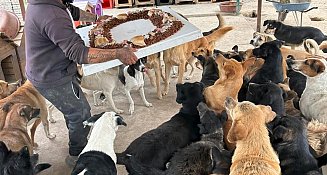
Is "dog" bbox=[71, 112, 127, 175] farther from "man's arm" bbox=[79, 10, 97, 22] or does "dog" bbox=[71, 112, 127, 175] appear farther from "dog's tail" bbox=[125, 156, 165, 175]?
"man's arm" bbox=[79, 10, 97, 22]

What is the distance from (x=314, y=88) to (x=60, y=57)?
2.09m

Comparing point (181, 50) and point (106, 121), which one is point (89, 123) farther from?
point (181, 50)

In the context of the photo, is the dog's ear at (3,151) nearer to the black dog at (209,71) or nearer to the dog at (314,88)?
the black dog at (209,71)

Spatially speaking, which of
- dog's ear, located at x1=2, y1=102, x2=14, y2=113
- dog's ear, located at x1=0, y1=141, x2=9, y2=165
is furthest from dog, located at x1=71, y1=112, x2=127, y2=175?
dog's ear, located at x1=2, y1=102, x2=14, y2=113

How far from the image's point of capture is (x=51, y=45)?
9.02 feet

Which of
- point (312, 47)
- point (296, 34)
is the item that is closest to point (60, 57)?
point (312, 47)

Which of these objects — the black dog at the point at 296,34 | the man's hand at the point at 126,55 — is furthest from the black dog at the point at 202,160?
the black dog at the point at 296,34

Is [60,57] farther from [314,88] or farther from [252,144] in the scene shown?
[314,88]

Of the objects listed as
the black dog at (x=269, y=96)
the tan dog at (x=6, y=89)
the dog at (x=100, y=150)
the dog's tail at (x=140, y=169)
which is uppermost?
the black dog at (x=269, y=96)

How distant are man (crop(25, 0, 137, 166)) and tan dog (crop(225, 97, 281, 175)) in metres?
0.94

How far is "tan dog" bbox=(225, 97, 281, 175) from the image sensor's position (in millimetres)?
2098

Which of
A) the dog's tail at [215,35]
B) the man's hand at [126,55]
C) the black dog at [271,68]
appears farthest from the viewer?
the dog's tail at [215,35]

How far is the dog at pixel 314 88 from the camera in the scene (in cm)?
303

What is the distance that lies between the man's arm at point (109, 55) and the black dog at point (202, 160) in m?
0.72
